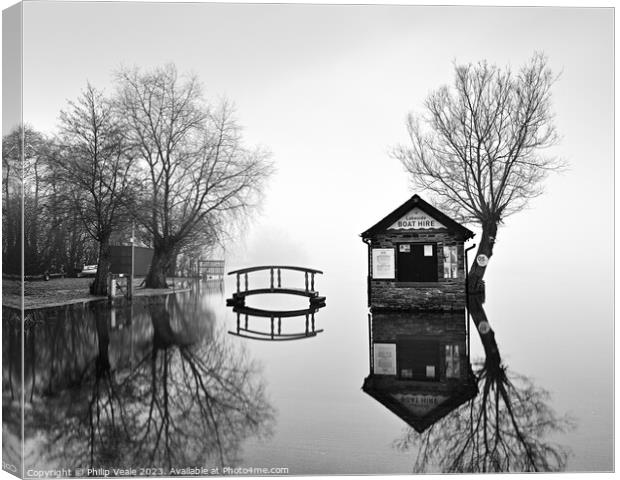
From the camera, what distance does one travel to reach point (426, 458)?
14.9 feet

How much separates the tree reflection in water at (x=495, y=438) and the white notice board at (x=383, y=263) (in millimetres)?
7683

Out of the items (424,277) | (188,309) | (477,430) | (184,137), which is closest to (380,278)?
(424,277)

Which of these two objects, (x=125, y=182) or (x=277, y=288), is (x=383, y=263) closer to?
(x=277, y=288)

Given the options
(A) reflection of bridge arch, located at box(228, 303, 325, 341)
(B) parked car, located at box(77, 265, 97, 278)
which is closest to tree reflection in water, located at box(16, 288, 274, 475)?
(B) parked car, located at box(77, 265, 97, 278)

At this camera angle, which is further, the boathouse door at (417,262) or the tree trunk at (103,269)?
the boathouse door at (417,262)

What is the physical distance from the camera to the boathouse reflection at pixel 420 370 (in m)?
5.66

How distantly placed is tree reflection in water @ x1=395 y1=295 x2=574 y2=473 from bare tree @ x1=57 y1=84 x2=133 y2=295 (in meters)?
6.89

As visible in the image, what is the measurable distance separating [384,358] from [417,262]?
20.9ft

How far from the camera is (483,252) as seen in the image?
1379 cm

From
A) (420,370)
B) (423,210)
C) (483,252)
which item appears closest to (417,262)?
(423,210)

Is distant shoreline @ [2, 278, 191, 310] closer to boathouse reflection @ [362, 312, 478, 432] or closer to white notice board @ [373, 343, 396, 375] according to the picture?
boathouse reflection @ [362, 312, 478, 432]

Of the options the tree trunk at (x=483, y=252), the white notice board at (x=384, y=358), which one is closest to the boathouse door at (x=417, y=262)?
the tree trunk at (x=483, y=252)

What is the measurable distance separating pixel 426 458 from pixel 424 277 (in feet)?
31.2

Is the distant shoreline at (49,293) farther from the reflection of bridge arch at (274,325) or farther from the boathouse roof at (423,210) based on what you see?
the boathouse roof at (423,210)
